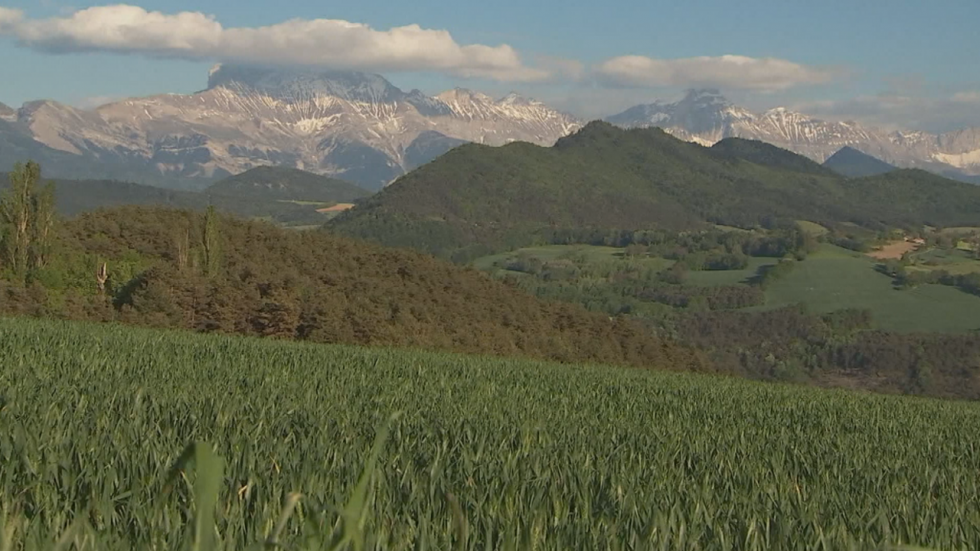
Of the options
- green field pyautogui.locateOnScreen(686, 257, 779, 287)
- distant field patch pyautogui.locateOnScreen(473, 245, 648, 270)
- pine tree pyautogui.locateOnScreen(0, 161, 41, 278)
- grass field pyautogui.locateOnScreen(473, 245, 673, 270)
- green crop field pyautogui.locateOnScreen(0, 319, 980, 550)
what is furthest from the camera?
distant field patch pyautogui.locateOnScreen(473, 245, 648, 270)

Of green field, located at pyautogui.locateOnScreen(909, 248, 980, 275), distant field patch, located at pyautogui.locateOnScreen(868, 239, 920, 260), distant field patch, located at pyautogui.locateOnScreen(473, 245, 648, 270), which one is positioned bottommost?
distant field patch, located at pyautogui.locateOnScreen(473, 245, 648, 270)

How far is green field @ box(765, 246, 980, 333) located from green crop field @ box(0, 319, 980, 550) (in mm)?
108566

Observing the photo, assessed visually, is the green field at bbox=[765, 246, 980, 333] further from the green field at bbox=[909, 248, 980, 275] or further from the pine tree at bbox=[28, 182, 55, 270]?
the pine tree at bbox=[28, 182, 55, 270]

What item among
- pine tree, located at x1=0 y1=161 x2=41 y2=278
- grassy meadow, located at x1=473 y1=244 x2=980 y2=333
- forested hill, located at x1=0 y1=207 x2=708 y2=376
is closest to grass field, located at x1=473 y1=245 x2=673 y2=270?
grassy meadow, located at x1=473 y1=244 x2=980 y2=333

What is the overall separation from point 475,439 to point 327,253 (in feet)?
149

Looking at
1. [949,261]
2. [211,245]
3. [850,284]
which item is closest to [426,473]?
[211,245]

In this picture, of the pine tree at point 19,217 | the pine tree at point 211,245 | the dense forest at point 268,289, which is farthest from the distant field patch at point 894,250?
the pine tree at point 19,217

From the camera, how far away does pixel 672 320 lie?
12450cm

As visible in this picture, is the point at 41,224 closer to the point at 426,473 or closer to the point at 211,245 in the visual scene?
the point at 211,245

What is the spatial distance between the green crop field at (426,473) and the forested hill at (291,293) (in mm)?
23819

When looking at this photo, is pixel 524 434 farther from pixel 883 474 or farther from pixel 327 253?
pixel 327 253

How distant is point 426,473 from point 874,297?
128 metres

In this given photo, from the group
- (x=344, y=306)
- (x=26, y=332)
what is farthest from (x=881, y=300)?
(x=26, y=332)

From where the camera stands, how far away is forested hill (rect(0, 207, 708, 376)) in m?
36.5
